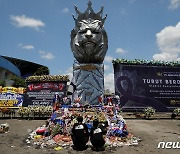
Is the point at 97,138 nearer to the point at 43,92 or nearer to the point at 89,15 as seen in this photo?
the point at 89,15

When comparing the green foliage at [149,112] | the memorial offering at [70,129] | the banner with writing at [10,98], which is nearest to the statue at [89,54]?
the memorial offering at [70,129]

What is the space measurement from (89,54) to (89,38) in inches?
42.4

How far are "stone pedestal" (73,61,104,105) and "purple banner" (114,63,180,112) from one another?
208 inches

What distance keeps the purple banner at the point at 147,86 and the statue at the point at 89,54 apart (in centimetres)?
535

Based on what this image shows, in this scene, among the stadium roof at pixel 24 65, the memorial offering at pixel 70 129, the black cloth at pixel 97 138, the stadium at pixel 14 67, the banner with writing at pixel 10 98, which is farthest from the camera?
the stadium roof at pixel 24 65

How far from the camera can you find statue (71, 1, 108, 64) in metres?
14.2

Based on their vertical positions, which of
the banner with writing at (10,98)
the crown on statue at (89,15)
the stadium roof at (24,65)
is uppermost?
the stadium roof at (24,65)

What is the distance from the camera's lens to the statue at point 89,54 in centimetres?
1423

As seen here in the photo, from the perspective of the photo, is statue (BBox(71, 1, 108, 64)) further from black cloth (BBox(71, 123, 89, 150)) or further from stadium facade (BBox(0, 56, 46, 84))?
stadium facade (BBox(0, 56, 46, 84))

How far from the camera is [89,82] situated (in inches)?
570

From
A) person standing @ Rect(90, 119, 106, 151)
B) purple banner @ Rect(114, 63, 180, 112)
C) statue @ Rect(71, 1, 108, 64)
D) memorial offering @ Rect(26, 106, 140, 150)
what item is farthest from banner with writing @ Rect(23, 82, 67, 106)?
person standing @ Rect(90, 119, 106, 151)

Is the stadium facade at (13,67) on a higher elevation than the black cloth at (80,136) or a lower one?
higher

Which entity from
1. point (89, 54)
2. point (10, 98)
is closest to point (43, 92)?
point (10, 98)

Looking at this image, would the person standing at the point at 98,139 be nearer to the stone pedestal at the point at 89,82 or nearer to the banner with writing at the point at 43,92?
the stone pedestal at the point at 89,82
